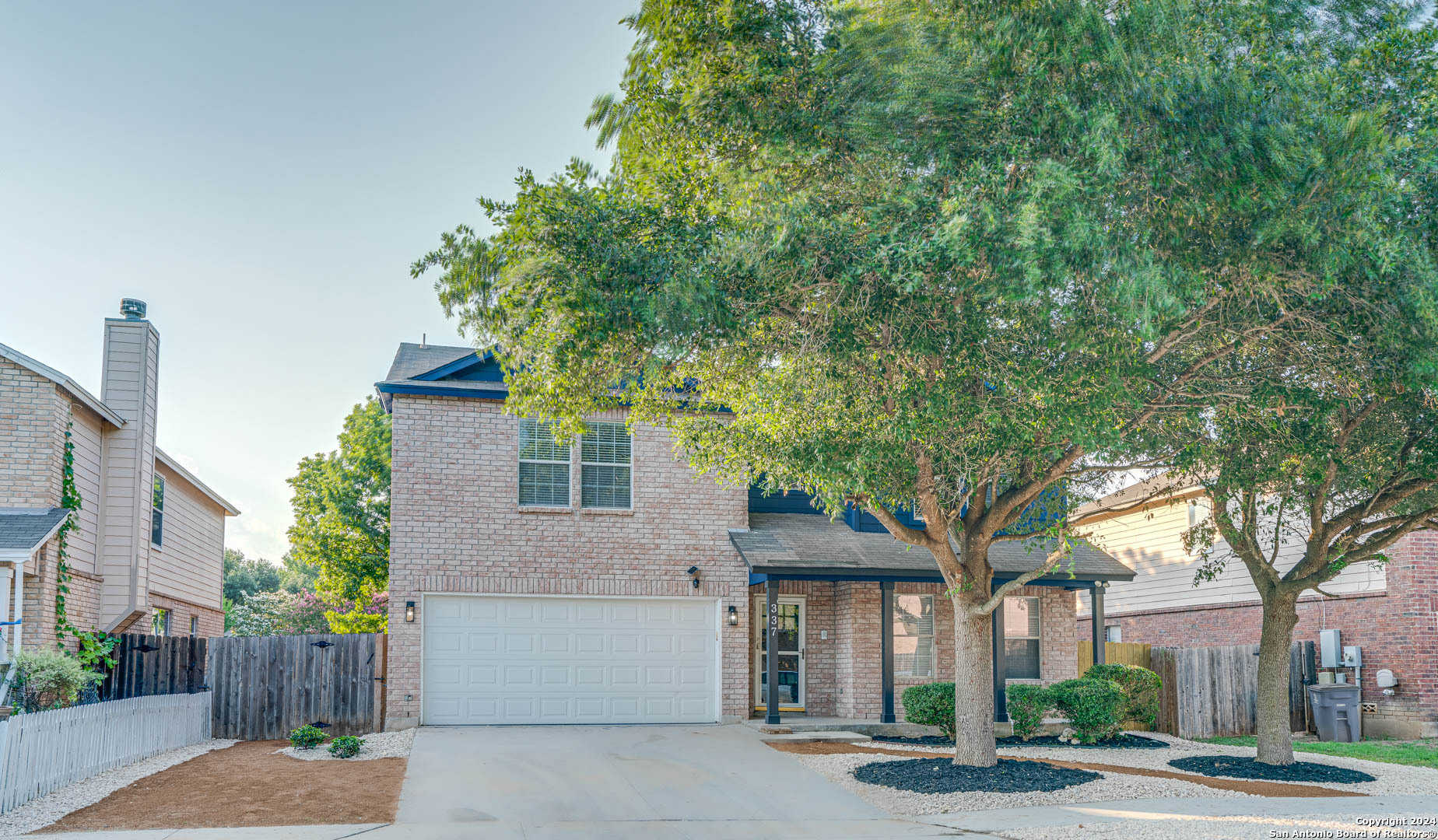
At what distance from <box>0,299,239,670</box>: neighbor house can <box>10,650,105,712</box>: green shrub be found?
141 cm

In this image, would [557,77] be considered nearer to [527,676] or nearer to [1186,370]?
[1186,370]

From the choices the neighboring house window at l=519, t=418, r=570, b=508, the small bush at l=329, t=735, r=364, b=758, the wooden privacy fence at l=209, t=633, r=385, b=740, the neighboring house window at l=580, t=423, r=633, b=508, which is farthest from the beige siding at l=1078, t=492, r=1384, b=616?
the small bush at l=329, t=735, r=364, b=758

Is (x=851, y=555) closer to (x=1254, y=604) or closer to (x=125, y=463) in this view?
(x=1254, y=604)

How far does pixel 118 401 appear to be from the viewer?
16469mm

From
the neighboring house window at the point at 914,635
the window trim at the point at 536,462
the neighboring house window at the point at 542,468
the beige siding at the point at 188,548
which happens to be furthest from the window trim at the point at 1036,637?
the beige siding at the point at 188,548

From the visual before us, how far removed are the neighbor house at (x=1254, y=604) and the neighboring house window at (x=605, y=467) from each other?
718 cm

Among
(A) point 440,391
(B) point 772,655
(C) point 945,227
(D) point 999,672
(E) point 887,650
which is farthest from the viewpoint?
(E) point 887,650

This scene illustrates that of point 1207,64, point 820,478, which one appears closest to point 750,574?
point 820,478

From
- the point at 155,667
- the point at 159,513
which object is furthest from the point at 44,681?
the point at 159,513

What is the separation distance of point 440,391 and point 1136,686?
12032 mm

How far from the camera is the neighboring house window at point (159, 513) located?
1938 cm

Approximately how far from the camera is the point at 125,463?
16.5 meters

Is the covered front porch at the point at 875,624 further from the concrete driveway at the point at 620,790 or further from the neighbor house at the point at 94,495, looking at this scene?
the neighbor house at the point at 94,495

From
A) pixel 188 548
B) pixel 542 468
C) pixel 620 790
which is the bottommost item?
pixel 620 790
